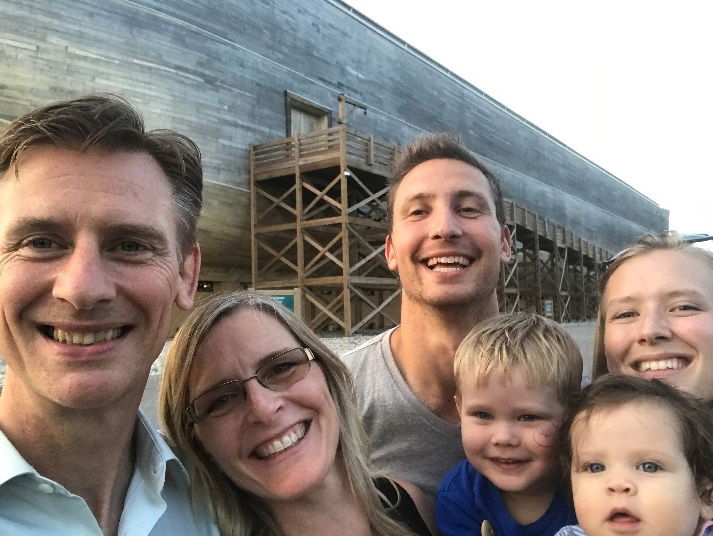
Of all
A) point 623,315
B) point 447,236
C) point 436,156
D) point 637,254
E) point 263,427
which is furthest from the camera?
point 436,156

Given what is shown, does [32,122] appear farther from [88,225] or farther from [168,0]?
[168,0]

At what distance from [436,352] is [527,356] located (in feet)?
2.54

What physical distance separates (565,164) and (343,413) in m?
31.8

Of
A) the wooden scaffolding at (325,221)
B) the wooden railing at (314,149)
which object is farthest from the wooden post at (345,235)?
the wooden railing at (314,149)

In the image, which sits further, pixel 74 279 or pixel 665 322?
pixel 665 322

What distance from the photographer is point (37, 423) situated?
5.16 ft

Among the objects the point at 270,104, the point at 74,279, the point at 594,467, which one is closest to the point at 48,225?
the point at 74,279

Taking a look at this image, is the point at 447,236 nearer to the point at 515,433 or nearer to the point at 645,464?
the point at 515,433

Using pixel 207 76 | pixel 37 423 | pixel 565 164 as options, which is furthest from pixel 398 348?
pixel 565 164

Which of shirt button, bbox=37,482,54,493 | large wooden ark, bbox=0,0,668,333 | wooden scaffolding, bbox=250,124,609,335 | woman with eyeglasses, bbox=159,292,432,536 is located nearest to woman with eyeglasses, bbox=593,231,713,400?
woman with eyeglasses, bbox=159,292,432,536

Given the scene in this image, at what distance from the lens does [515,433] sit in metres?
2.11

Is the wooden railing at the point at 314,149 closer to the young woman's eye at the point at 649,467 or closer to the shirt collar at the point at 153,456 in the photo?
the shirt collar at the point at 153,456

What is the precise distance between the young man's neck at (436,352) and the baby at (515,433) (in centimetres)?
55

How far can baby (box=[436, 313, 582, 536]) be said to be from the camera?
2090 mm
